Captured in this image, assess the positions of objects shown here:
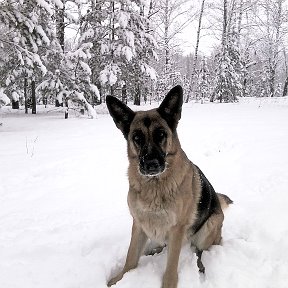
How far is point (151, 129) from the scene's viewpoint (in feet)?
10.00

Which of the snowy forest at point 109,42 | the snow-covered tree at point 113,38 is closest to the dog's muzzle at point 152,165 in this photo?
the snowy forest at point 109,42

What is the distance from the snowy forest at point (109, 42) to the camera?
13.1 meters

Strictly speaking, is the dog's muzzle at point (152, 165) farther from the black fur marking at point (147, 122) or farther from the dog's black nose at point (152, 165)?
the black fur marking at point (147, 122)

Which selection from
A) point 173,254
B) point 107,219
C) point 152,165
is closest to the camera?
point 152,165

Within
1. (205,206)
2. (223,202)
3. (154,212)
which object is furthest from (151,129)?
(223,202)

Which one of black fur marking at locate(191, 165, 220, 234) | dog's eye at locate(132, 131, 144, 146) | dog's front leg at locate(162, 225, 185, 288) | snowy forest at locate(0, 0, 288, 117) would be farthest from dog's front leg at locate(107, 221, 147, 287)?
snowy forest at locate(0, 0, 288, 117)

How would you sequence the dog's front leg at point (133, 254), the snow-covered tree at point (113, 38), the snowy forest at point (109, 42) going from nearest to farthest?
the dog's front leg at point (133, 254) < the snowy forest at point (109, 42) < the snow-covered tree at point (113, 38)

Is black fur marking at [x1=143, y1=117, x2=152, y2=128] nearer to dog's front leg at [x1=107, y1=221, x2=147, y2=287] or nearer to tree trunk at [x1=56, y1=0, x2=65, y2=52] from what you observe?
dog's front leg at [x1=107, y1=221, x2=147, y2=287]

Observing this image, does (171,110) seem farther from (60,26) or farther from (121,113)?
(60,26)

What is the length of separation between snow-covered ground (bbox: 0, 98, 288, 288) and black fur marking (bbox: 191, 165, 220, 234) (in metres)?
0.36

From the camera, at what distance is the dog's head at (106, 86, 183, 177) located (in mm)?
2916

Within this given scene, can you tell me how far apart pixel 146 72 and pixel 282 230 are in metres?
17.1

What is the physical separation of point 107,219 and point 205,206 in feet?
5.00

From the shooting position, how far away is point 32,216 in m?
4.45
